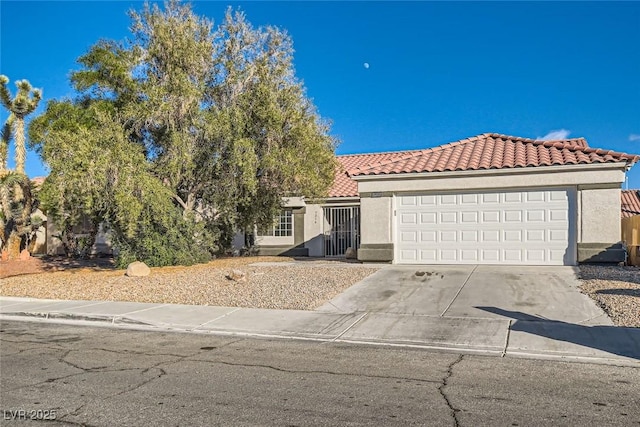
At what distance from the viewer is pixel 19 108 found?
20.5 m

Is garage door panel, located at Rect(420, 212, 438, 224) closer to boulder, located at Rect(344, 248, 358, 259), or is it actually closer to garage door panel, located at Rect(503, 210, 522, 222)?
garage door panel, located at Rect(503, 210, 522, 222)

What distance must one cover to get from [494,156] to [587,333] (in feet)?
31.9

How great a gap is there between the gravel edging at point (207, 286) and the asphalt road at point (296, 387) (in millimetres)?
3526

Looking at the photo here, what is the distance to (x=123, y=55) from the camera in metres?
16.8

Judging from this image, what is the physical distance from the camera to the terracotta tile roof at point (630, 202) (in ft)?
98.8

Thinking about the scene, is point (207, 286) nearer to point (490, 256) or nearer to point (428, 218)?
point (428, 218)

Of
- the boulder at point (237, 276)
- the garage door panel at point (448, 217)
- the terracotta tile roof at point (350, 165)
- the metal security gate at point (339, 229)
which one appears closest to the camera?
the boulder at point (237, 276)

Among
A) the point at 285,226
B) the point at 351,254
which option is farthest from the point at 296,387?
the point at 285,226

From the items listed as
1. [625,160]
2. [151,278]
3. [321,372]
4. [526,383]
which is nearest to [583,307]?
[526,383]

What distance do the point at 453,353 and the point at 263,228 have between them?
44.3 ft

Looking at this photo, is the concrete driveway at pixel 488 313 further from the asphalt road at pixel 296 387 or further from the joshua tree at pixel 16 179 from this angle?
the joshua tree at pixel 16 179

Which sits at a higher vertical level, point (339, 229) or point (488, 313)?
point (339, 229)

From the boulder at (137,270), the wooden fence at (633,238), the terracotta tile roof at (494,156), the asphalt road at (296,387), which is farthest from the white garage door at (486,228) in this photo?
the asphalt road at (296,387)

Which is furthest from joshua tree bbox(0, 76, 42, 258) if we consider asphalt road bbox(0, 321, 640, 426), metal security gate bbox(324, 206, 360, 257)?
asphalt road bbox(0, 321, 640, 426)
